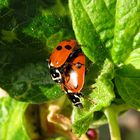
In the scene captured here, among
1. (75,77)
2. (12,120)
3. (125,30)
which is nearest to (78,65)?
(75,77)

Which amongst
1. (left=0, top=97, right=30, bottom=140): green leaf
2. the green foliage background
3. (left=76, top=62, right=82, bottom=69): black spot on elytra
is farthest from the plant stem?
(left=0, top=97, right=30, bottom=140): green leaf

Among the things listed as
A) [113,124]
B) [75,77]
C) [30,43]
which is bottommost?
[113,124]

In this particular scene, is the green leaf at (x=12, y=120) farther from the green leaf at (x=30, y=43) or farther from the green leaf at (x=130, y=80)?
the green leaf at (x=130, y=80)

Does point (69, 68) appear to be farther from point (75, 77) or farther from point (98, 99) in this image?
point (98, 99)

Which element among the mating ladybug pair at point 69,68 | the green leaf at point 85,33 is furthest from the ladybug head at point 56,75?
the green leaf at point 85,33

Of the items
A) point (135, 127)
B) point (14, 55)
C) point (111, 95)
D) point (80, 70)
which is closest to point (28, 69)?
point (14, 55)
